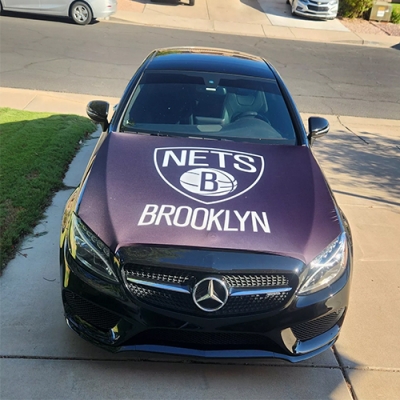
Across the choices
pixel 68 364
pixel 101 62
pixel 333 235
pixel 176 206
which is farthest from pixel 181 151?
pixel 101 62

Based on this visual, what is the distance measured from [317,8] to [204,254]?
65.2 feet

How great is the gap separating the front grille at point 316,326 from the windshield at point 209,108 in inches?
61.6

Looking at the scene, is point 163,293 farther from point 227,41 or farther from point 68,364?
point 227,41

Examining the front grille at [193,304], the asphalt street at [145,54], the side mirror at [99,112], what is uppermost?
the side mirror at [99,112]

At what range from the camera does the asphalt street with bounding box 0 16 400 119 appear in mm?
9727

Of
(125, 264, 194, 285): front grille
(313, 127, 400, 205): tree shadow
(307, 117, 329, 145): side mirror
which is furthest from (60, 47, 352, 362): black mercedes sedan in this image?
(313, 127, 400, 205): tree shadow

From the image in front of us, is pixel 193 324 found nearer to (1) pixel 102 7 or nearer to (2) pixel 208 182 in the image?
(2) pixel 208 182

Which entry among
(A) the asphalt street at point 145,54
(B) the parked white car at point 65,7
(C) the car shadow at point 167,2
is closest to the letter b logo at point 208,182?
(A) the asphalt street at point 145,54

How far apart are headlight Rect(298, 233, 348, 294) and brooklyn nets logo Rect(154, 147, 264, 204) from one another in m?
0.67

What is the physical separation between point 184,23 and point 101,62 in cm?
767

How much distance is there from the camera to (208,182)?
127 inches

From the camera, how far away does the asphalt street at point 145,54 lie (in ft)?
31.9

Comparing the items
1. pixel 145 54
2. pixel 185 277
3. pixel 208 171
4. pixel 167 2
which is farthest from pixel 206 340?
pixel 167 2

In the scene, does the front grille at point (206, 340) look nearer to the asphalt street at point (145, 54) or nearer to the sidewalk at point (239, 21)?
the asphalt street at point (145, 54)
